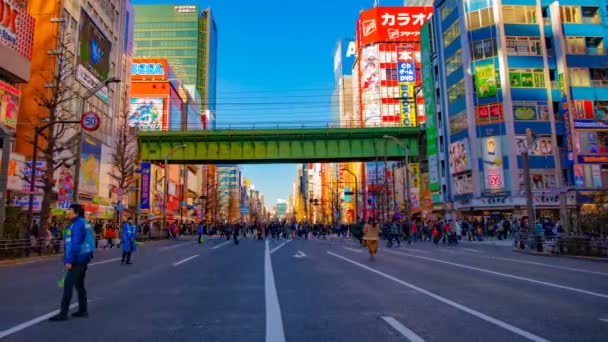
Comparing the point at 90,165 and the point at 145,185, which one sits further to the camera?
the point at 145,185

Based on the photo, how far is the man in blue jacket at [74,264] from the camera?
5.98 metres

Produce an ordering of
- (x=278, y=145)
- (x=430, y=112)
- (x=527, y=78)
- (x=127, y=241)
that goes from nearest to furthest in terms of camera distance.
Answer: (x=127, y=241) < (x=278, y=145) < (x=527, y=78) < (x=430, y=112)

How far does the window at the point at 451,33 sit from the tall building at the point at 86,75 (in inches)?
1438

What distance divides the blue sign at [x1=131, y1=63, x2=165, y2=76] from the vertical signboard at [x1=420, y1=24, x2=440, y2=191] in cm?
4676

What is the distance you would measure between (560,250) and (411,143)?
3036 centimetres

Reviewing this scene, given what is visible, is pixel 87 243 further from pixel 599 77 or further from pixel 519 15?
pixel 599 77

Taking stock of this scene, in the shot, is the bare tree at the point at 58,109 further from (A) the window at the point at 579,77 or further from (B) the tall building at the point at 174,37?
(B) the tall building at the point at 174,37

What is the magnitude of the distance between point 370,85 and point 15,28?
6718cm

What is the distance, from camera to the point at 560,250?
19.8m

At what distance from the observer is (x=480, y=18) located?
4900cm

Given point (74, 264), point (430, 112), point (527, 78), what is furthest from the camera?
point (430, 112)

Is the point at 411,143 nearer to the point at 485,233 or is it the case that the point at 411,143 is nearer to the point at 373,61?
the point at 485,233

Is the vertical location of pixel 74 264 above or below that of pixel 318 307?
above

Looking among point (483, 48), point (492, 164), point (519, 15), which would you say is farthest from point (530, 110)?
point (519, 15)
